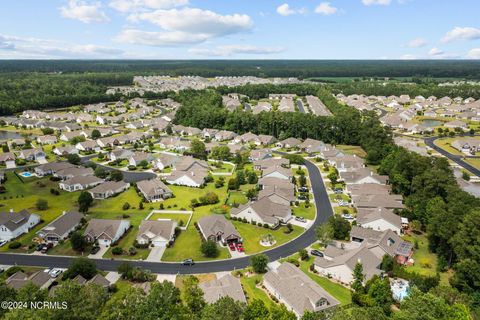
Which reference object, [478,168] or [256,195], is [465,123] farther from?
[256,195]

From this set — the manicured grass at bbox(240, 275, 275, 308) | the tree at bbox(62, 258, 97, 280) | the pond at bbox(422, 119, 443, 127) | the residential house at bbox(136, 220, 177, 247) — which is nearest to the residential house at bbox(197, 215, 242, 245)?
the residential house at bbox(136, 220, 177, 247)

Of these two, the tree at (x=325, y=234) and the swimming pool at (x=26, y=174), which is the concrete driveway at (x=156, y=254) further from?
the swimming pool at (x=26, y=174)

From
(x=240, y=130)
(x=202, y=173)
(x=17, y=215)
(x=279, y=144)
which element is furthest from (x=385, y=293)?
(x=240, y=130)

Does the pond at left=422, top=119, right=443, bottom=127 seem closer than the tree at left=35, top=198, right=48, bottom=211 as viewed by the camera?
No

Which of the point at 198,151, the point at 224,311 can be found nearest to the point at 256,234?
the point at 224,311

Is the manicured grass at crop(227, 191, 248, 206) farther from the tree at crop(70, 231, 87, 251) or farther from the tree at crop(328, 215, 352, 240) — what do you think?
the tree at crop(70, 231, 87, 251)

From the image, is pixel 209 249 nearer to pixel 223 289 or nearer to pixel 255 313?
pixel 223 289
